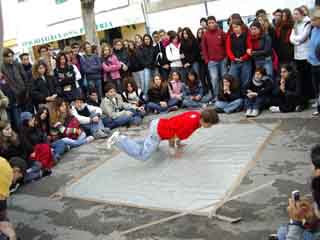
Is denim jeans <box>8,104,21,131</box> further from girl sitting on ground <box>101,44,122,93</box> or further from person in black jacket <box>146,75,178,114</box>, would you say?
person in black jacket <box>146,75,178,114</box>

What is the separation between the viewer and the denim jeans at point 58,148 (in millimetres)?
6021

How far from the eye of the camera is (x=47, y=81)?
273 inches

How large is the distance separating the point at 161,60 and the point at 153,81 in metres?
0.59

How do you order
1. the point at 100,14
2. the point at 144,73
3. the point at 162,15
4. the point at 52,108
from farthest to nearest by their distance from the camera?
the point at 100,14 → the point at 162,15 → the point at 144,73 → the point at 52,108

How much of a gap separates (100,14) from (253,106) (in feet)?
34.6

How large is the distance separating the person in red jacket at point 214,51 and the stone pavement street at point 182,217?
2.22 m

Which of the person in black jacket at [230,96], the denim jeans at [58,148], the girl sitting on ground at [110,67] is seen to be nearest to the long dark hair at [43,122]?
the denim jeans at [58,148]

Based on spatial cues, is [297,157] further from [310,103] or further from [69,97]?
[69,97]

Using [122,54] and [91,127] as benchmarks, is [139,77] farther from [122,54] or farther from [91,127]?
[91,127]

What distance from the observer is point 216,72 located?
754 centimetres

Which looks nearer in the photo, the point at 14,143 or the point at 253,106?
the point at 14,143

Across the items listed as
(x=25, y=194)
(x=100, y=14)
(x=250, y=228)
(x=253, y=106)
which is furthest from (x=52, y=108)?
(x=100, y=14)

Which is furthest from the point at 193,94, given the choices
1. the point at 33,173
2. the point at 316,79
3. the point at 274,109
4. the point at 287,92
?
the point at 33,173

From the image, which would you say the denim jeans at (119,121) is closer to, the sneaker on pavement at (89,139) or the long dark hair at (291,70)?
the sneaker on pavement at (89,139)
